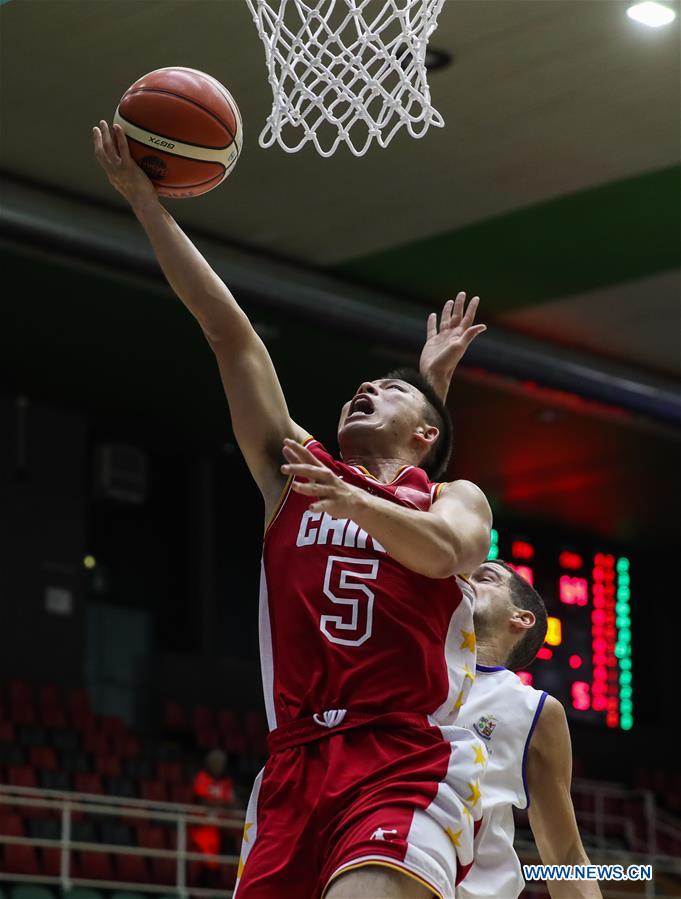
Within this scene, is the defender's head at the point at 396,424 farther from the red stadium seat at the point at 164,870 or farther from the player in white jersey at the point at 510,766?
the red stadium seat at the point at 164,870

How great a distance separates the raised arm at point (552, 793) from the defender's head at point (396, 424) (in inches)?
35.8

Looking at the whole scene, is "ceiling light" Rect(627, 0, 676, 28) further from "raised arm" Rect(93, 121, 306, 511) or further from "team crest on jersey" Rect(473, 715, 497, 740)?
"raised arm" Rect(93, 121, 306, 511)

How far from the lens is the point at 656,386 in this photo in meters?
13.9

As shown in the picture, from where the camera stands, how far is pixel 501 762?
4.27 m

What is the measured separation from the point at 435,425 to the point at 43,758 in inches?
362

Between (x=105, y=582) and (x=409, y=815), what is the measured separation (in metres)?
13.3

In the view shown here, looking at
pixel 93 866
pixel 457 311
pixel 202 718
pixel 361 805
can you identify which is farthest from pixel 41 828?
pixel 361 805

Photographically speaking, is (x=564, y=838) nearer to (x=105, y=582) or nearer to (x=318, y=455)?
(x=318, y=455)

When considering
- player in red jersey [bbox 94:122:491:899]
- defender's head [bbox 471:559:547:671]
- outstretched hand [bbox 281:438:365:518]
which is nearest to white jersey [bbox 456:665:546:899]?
defender's head [bbox 471:559:547:671]

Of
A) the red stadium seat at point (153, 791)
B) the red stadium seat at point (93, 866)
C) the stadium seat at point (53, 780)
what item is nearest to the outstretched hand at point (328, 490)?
the red stadium seat at point (93, 866)

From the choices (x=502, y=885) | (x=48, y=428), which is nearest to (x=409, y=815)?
(x=502, y=885)

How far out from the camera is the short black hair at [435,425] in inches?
150

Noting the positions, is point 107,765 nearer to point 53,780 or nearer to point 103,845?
point 53,780

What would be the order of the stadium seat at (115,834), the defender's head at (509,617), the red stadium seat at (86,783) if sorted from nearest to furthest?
the defender's head at (509,617)
the stadium seat at (115,834)
the red stadium seat at (86,783)
